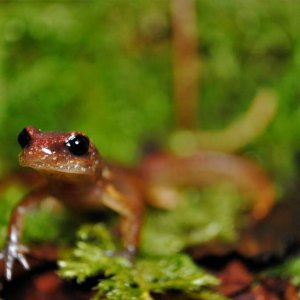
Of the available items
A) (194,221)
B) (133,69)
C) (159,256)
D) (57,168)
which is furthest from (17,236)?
(133,69)

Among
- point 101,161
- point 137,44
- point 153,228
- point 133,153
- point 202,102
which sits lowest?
point 153,228

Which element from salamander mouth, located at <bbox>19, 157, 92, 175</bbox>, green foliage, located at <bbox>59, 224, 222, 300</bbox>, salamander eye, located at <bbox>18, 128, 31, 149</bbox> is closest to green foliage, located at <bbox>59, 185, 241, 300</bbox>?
green foliage, located at <bbox>59, 224, 222, 300</bbox>

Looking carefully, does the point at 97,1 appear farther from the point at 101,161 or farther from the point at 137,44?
the point at 101,161

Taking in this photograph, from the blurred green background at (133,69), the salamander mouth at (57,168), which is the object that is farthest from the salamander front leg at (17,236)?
the blurred green background at (133,69)

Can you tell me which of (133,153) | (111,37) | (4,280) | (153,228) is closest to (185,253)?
(153,228)

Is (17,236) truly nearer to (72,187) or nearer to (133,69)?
(72,187)

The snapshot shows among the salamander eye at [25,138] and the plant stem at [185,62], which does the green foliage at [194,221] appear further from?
the salamander eye at [25,138]
